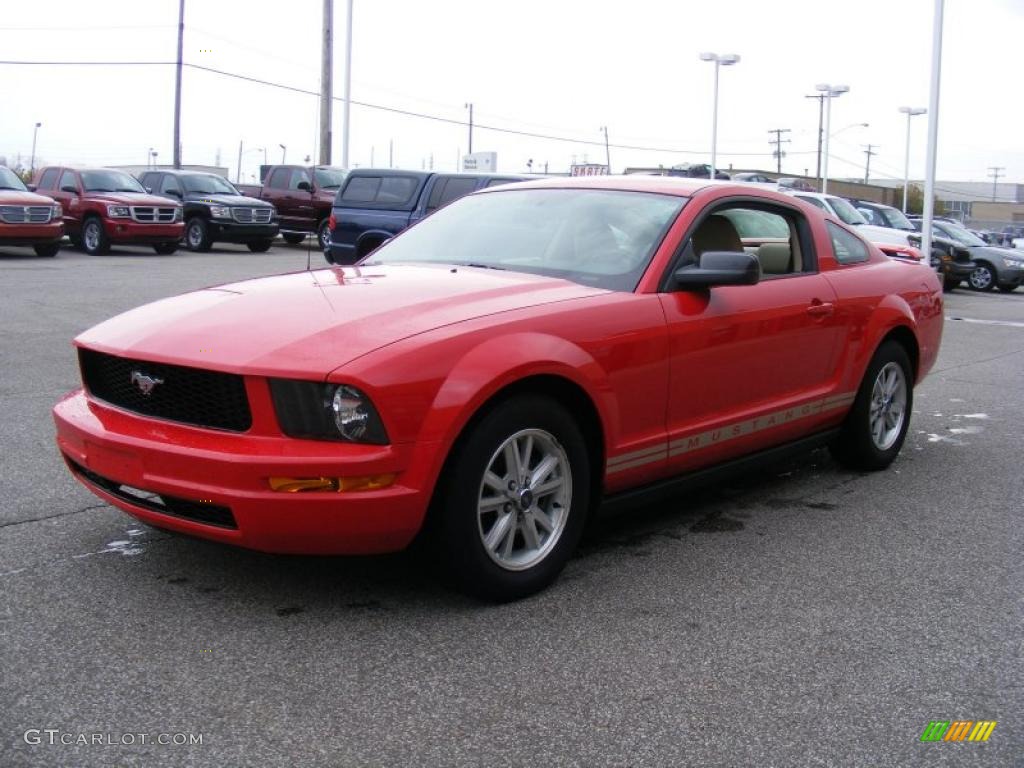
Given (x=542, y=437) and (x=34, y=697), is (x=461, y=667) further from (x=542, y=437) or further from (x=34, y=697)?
(x=34, y=697)

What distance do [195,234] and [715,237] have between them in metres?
21.4

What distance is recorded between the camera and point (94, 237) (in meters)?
22.4

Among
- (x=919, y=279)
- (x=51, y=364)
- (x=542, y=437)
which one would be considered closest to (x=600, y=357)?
(x=542, y=437)

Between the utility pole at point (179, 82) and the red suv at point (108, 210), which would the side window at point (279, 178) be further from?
the utility pole at point (179, 82)

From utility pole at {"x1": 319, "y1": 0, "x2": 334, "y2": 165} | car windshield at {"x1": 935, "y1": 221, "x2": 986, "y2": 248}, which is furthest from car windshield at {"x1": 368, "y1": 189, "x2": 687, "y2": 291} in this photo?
utility pole at {"x1": 319, "y1": 0, "x2": 334, "y2": 165}

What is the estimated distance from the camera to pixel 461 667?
3465 millimetres

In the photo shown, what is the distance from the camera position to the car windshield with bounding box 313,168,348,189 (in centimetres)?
2686

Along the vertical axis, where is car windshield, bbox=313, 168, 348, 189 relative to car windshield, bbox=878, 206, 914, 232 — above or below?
above

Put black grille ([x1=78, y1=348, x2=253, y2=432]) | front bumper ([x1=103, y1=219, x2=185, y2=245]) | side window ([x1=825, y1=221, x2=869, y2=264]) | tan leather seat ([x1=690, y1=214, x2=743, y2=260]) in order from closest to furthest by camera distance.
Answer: black grille ([x1=78, y1=348, x2=253, y2=432])
tan leather seat ([x1=690, y1=214, x2=743, y2=260])
side window ([x1=825, y1=221, x2=869, y2=264])
front bumper ([x1=103, y1=219, x2=185, y2=245])

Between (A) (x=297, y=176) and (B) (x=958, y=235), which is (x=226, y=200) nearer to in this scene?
(A) (x=297, y=176)

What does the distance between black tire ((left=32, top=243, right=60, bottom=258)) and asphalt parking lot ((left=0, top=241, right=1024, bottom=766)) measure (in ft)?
54.5

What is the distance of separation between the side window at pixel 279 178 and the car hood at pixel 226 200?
2280 mm

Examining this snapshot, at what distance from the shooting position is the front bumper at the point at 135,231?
72.5ft

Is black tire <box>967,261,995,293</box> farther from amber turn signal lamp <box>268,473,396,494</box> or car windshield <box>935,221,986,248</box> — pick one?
amber turn signal lamp <box>268,473,396,494</box>
